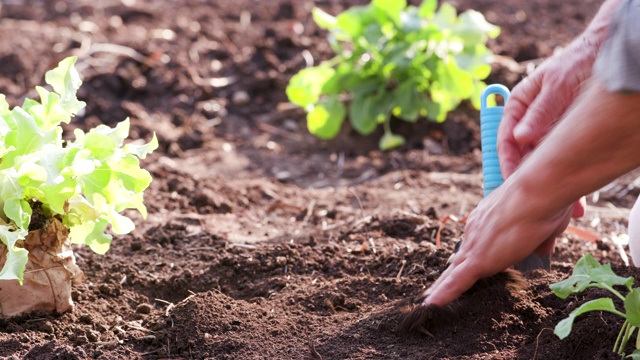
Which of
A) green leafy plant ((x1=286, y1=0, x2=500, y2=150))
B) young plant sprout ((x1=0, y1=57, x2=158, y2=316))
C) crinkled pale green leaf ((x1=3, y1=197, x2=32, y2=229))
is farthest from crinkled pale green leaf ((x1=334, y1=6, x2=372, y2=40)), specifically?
crinkled pale green leaf ((x1=3, y1=197, x2=32, y2=229))

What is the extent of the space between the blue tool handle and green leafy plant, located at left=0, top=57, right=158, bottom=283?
1.04m

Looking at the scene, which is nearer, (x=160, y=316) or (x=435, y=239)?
(x=160, y=316)

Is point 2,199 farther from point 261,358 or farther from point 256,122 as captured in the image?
point 256,122

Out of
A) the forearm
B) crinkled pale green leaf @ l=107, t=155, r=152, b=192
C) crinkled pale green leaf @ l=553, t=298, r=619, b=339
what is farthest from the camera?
crinkled pale green leaf @ l=107, t=155, r=152, b=192

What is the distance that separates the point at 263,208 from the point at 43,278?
5.08 feet

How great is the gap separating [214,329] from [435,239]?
3.43ft

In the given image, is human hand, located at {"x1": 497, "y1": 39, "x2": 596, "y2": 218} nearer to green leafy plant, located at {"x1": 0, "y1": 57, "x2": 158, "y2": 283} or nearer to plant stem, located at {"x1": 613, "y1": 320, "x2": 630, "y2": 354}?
plant stem, located at {"x1": 613, "y1": 320, "x2": 630, "y2": 354}

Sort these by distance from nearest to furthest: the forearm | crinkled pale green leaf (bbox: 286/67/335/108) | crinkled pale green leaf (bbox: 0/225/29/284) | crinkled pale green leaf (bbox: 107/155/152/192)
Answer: the forearm → crinkled pale green leaf (bbox: 0/225/29/284) → crinkled pale green leaf (bbox: 107/155/152/192) → crinkled pale green leaf (bbox: 286/67/335/108)

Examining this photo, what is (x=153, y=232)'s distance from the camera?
3.37m

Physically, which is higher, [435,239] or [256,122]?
[435,239]

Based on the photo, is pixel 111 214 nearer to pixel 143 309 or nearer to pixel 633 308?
pixel 143 309

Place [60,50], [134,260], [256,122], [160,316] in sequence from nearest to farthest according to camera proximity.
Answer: [160,316]
[134,260]
[256,122]
[60,50]

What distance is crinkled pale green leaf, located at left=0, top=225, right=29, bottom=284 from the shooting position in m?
2.32

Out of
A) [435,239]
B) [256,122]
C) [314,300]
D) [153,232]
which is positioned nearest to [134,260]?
[153,232]
